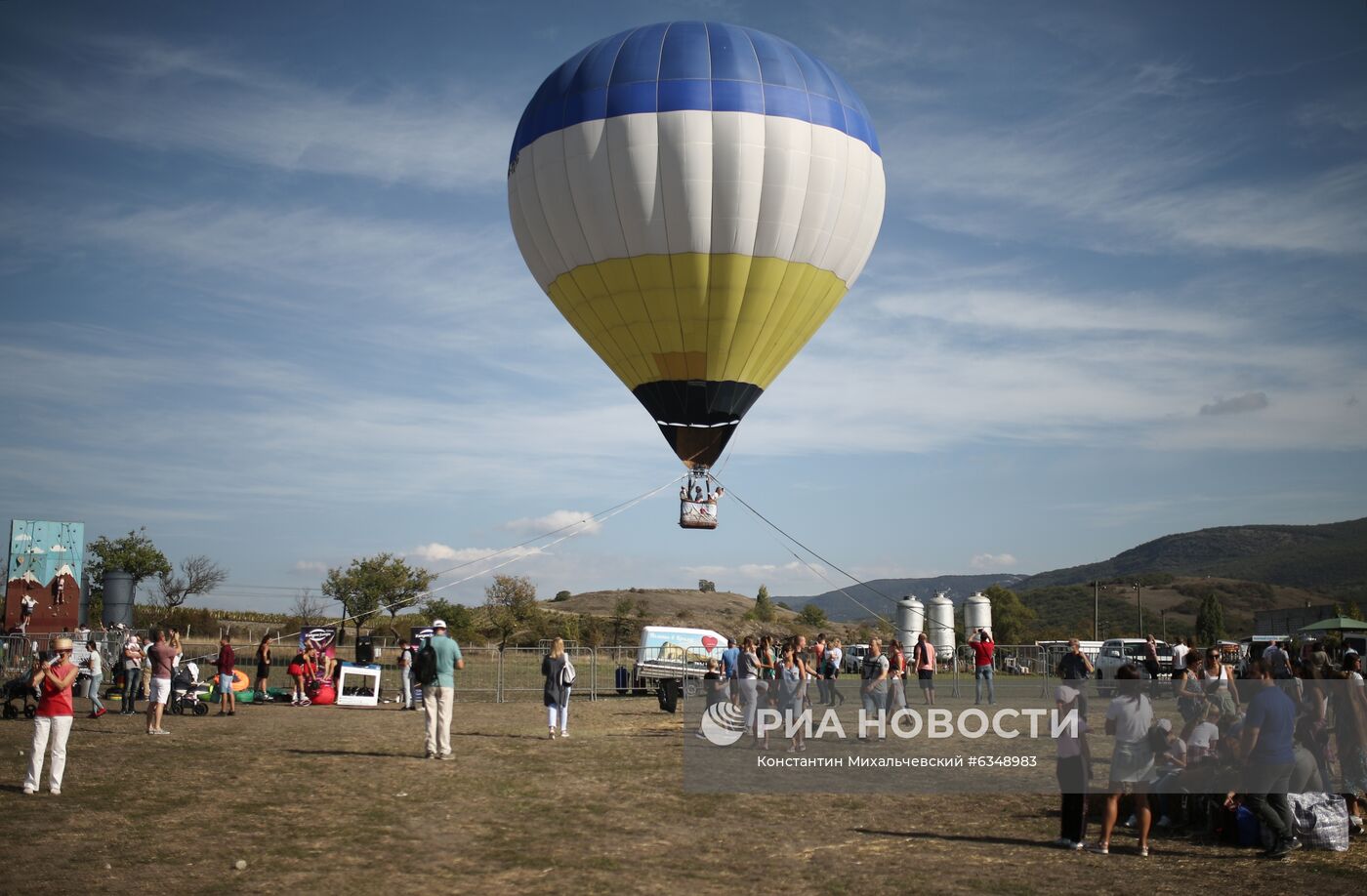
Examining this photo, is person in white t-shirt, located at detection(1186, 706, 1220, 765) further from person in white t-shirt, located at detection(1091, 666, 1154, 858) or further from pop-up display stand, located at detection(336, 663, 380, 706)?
pop-up display stand, located at detection(336, 663, 380, 706)

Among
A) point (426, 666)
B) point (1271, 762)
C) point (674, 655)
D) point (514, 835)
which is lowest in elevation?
point (514, 835)

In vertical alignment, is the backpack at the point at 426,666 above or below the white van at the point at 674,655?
above

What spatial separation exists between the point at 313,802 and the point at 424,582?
52.4 metres

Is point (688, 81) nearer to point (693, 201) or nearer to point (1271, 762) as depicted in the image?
point (693, 201)

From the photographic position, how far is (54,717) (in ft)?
40.1

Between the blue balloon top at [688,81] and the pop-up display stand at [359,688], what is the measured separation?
48.2ft

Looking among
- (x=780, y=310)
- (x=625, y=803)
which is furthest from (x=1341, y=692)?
(x=780, y=310)

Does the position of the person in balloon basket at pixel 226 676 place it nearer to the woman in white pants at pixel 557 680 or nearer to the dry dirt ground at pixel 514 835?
the dry dirt ground at pixel 514 835

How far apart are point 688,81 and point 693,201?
300 centimetres

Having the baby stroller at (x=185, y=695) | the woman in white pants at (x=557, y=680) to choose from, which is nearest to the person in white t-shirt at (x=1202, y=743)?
the woman in white pants at (x=557, y=680)

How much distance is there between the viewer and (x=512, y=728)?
20.7m

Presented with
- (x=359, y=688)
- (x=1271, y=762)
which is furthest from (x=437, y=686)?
(x=359, y=688)

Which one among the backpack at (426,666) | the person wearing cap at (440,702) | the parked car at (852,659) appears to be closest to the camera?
the backpack at (426,666)

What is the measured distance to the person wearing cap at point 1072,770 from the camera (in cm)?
1061
